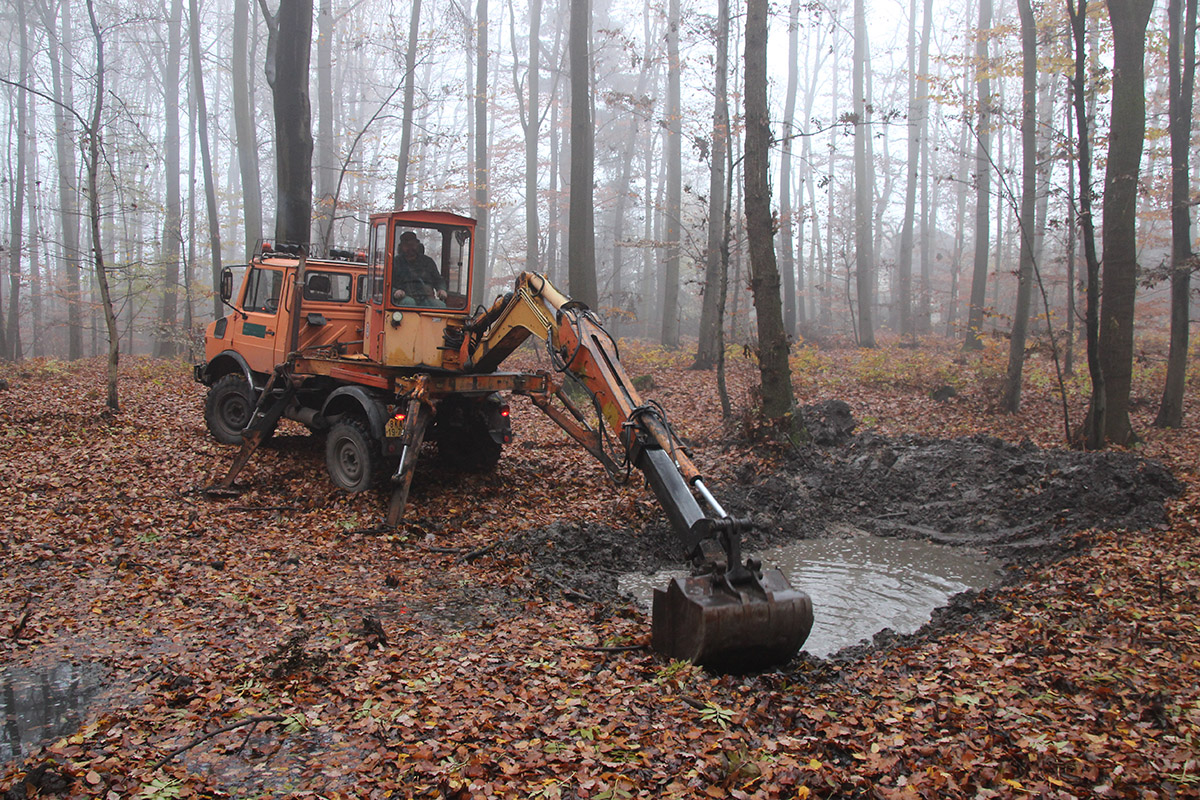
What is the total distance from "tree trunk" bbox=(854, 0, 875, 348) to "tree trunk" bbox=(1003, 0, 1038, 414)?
938cm

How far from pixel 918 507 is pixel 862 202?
21.1 m

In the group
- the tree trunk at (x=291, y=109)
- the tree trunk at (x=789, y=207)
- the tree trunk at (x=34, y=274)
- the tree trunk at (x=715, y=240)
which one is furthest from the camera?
the tree trunk at (x=34, y=274)

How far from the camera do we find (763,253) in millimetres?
10797

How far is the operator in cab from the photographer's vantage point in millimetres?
8375

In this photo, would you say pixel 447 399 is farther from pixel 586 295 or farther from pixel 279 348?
pixel 586 295

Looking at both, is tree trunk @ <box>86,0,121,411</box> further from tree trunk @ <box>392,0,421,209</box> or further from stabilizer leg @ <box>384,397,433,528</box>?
tree trunk @ <box>392,0,421,209</box>

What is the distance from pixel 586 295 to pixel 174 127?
78.5 feet

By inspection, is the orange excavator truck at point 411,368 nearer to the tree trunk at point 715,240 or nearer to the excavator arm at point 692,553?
the excavator arm at point 692,553

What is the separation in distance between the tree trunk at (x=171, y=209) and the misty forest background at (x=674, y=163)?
134 millimetres

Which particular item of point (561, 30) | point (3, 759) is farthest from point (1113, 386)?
point (561, 30)

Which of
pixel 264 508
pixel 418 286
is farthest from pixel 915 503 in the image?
pixel 264 508

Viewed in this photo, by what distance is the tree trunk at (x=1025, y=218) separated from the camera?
13.3 meters

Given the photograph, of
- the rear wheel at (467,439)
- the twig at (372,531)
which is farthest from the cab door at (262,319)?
the twig at (372,531)

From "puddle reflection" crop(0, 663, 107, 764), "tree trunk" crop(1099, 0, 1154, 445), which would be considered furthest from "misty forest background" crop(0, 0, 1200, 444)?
"puddle reflection" crop(0, 663, 107, 764)
